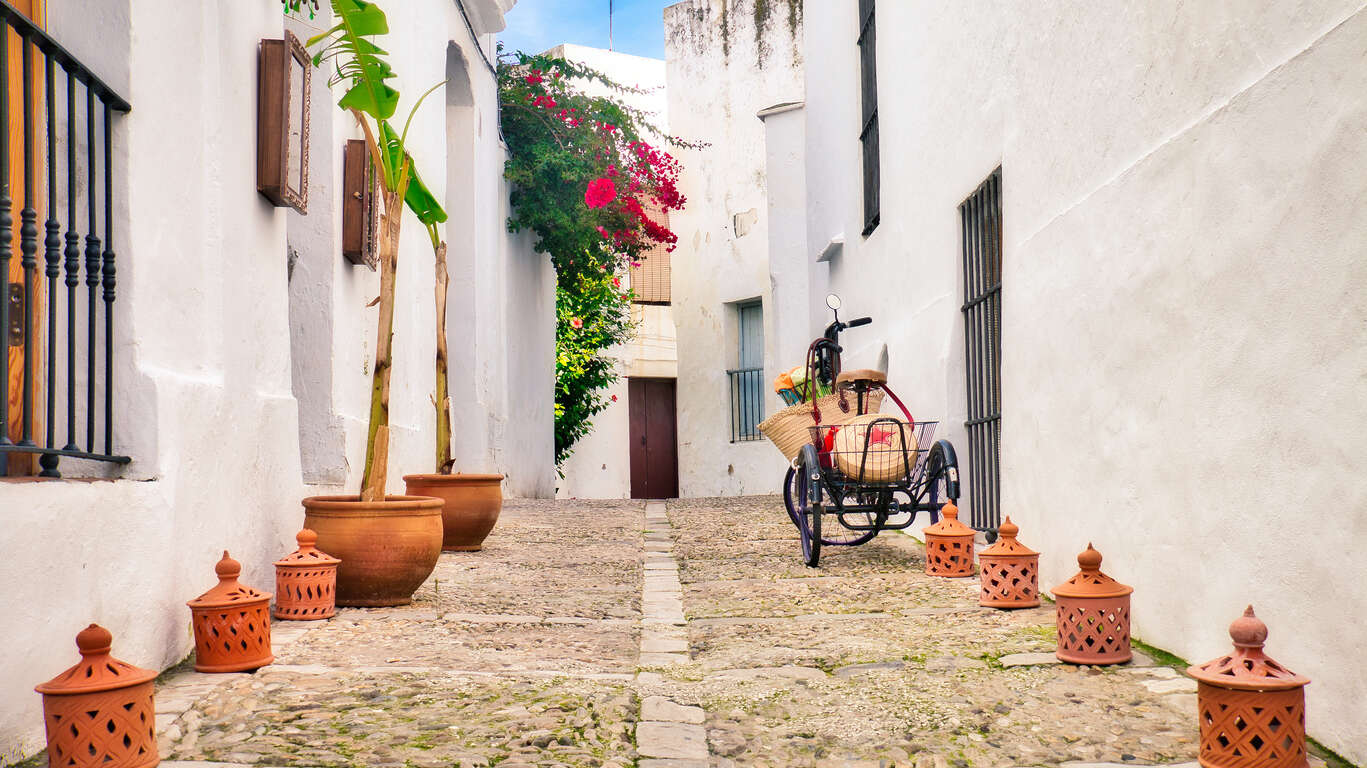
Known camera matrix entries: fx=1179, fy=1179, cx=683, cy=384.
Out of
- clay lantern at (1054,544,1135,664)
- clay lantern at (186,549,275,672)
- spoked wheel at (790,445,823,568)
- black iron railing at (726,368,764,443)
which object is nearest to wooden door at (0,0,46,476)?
clay lantern at (186,549,275,672)

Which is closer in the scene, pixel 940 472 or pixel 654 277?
pixel 940 472

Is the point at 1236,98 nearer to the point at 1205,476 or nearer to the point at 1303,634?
the point at 1205,476

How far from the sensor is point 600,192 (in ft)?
38.0

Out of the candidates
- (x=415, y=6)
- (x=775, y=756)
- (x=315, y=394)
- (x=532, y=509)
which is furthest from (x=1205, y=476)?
(x=532, y=509)

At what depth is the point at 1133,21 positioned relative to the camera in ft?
11.9

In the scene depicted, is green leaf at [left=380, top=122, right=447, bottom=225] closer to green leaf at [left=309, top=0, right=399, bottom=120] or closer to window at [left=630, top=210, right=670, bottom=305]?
green leaf at [left=309, top=0, right=399, bottom=120]

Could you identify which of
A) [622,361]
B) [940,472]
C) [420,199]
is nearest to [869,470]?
[940,472]

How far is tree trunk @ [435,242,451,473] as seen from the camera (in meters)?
6.82

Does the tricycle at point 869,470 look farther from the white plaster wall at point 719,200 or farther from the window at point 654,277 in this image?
the window at point 654,277

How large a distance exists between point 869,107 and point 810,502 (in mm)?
4280

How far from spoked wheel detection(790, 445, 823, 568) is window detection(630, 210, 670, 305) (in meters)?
11.7

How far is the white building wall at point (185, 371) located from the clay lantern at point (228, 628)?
115mm

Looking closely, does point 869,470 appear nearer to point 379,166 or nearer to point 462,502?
point 462,502

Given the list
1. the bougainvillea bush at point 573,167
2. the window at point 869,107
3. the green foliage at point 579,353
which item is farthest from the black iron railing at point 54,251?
the green foliage at point 579,353
